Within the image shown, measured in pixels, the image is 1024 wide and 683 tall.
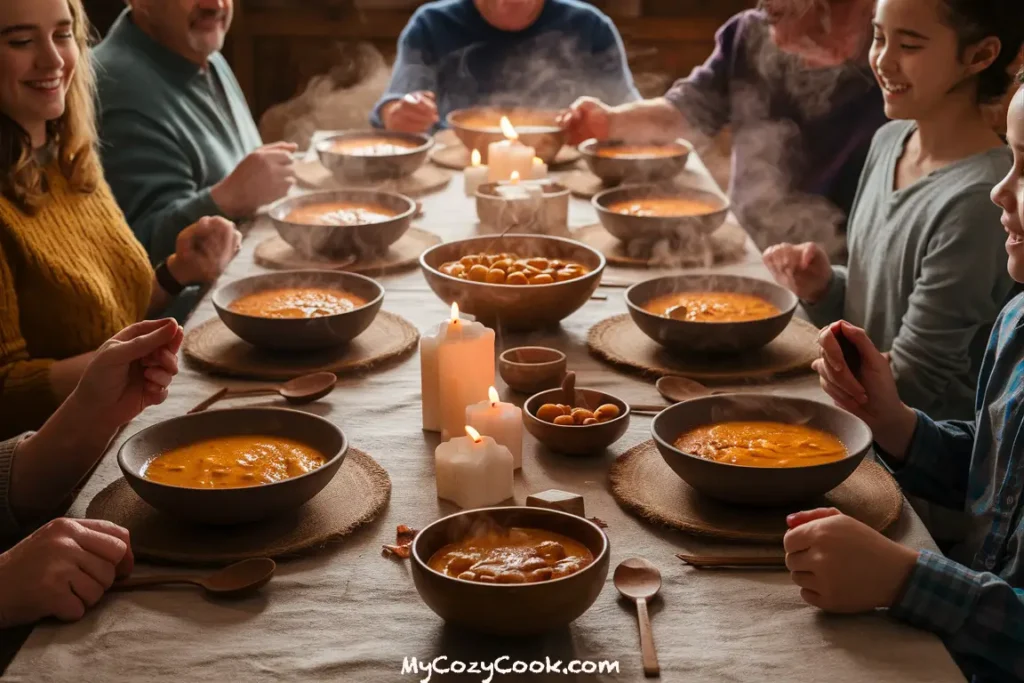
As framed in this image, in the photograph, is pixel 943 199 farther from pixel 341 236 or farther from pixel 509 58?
pixel 509 58

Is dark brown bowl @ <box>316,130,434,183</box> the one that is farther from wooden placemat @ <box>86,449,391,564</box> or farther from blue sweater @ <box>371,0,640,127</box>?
wooden placemat @ <box>86,449,391,564</box>

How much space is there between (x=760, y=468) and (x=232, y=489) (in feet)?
1.99

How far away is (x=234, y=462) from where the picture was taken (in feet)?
4.78

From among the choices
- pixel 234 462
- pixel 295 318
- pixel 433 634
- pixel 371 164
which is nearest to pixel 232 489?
pixel 234 462

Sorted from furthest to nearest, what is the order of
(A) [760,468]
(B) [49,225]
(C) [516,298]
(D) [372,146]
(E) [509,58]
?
1. (E) [509,58]
2. (D) [372,146]
3. (B) [49,225]
4. (C) [516,298]
5. (A) [760,468]

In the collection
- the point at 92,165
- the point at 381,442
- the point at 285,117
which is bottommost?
the point at 285,117

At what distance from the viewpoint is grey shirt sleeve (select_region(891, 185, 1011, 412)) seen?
209cm

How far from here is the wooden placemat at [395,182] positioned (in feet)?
10.1

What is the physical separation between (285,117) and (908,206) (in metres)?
4.68

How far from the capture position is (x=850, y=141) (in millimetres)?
3480

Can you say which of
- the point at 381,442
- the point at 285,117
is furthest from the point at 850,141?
the point at 285,117

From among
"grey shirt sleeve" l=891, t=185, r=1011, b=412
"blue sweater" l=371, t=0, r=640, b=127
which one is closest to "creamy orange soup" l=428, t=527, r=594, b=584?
"grey shirt sleeve" l=891, t=185, r=1011, b=412

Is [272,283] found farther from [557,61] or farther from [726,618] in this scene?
[557,61]

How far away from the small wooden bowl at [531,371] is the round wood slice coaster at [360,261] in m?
0.67
